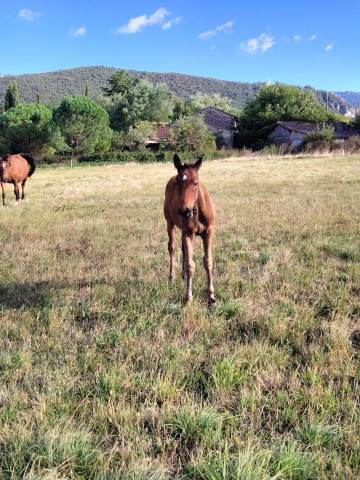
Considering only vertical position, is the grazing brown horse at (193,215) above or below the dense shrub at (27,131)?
below

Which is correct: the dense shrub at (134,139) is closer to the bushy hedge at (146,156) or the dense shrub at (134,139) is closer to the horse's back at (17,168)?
the bushy hedge at (146,156)

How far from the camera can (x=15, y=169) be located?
15953mm

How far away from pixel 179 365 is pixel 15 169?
47.0ft

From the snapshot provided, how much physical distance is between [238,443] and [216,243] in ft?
20.2

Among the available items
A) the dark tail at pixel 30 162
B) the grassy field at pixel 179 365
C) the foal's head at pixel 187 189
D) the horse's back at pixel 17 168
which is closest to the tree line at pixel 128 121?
the dark tail at pixel 30 162

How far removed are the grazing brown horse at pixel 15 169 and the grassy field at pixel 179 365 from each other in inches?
326

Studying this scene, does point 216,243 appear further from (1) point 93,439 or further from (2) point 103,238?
(1) point 93,439

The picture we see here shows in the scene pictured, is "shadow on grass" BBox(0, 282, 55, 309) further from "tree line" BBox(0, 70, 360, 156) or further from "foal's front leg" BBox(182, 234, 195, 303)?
"tree line" BBox(0, 70, 360, 156)

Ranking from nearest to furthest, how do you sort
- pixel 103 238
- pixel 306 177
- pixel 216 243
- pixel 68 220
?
pixel 216 243 < pixel 103 238 < pixel 68 220 < pixel 306 177

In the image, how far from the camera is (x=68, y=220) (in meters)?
12.0

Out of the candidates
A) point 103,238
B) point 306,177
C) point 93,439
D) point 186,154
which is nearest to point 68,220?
point 103,238

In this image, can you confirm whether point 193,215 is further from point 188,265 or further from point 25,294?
point 25,294

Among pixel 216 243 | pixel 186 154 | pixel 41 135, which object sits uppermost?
pixel 41 135

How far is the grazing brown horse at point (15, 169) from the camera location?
15.5 m
